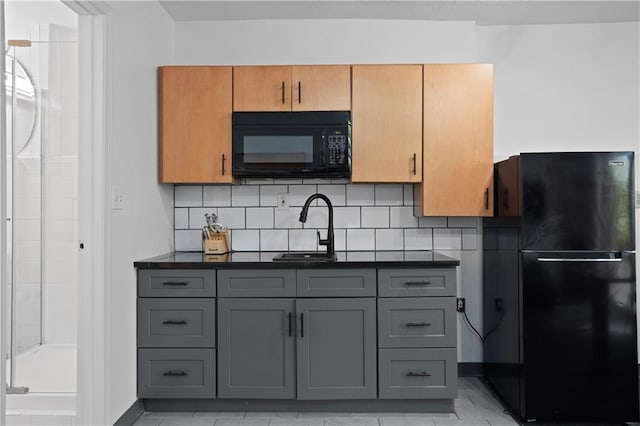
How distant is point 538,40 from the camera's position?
335 cm

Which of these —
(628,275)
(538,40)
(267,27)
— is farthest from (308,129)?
(628,275)

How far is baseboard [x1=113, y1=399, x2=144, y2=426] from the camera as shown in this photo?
2502mm

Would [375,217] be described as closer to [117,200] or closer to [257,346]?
[257,346]

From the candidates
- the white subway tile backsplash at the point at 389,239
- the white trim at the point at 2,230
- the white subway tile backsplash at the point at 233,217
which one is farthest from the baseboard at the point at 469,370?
the white trim at the point at 2,230

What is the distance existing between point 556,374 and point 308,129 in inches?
76.0

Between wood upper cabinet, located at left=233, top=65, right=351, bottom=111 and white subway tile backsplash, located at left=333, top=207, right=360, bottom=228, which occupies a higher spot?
wood upper cabinet, located at left=233, top=65, right=351, bottom=111

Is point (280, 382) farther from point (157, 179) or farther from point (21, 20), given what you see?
point (21, 20)

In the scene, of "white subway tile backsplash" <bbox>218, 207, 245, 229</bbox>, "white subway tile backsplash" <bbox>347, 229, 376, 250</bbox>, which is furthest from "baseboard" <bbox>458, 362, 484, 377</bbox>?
"white subway tile backsplash" <bbox>218, 207, 245, 229</bbox>

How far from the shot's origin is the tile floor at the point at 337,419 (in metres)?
2.65

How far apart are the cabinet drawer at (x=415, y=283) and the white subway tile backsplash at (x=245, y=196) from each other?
3.63 ft

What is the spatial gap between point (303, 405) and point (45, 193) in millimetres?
2153

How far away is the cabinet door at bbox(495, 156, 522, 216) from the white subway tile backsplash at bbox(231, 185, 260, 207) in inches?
61.1

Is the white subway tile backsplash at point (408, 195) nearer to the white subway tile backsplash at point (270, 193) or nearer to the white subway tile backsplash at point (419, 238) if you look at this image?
the white subway tile backsplash at point (419, 238)

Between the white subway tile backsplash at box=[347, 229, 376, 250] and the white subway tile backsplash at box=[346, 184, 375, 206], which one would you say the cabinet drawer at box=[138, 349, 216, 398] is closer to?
the white subway tile backsplash at box=[347, 229, 376, 250]
